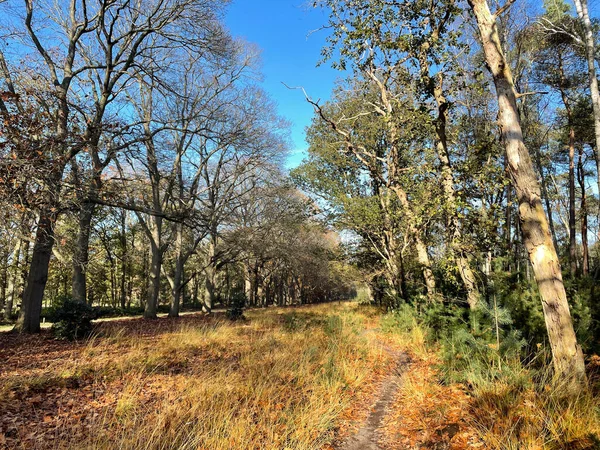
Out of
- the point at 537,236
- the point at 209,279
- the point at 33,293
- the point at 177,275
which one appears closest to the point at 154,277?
the point at 177,275

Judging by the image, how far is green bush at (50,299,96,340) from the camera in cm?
837

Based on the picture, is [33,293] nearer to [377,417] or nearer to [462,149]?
[377,417]

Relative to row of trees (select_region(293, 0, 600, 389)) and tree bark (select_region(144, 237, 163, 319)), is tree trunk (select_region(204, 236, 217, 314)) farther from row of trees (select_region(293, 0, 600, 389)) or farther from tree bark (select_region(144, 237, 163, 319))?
row of trees (select_region(293, 0, 600, 389))

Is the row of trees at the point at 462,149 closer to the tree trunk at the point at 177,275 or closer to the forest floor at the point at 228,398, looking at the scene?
the forest floor at the point at 228,398

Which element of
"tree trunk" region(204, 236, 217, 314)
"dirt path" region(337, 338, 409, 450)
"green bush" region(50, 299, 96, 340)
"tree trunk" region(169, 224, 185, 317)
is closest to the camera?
"dirt path" region(337, 338, 409, 450)

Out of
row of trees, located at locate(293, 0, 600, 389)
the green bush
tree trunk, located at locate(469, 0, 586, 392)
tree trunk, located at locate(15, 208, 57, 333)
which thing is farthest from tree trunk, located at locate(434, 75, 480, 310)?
tree trunk, located at locate(15, 208, 57, 333)

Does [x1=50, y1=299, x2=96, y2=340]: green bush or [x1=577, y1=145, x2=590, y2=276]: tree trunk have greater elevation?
[x1=577, y1=145, x2=590, y2=276]: tree trunk

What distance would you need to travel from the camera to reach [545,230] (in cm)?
400

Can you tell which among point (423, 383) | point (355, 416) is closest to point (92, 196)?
point (355, 416)

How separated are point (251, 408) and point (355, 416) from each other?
1471 millimetres

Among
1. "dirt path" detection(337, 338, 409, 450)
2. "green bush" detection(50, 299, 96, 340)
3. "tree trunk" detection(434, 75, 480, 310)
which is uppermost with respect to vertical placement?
"tree trunk" detection(434, 75, 480, 310)

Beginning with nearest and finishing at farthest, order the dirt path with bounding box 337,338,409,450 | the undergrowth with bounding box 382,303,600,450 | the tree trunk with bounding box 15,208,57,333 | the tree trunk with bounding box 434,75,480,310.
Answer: the undergrowth with bounding box 382,303,600,450 → the dirt path with bounding box 337,338,409,450 → the tree trunk with bounding box 434,75,480,310 → the tree trunk with bounding box 15,208,57,333

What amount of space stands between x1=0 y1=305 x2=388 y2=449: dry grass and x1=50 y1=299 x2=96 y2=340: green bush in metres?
1.43

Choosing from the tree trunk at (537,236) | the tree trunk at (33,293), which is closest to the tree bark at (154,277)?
the tree trunk at (33,293)
